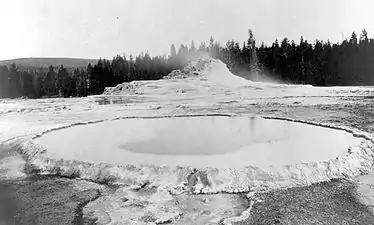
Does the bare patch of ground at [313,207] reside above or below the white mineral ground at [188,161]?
below

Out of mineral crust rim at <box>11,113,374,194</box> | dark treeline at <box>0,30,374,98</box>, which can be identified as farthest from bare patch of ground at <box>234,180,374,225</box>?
dark treeline at <box>0,30,374,98</box>

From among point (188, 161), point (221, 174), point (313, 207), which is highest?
point (188, 161)

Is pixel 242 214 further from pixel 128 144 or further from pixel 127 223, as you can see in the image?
pixel 128 144

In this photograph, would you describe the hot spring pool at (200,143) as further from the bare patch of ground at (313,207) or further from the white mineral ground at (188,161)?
the bare patch of ground at (313,207)

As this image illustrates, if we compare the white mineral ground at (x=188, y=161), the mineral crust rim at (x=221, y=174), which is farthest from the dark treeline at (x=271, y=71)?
the mineral crust rim at (x=221, y=174)

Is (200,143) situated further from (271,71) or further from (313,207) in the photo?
(271,71)

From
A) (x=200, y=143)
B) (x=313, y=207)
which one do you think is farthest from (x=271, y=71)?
(x=313, y=207)

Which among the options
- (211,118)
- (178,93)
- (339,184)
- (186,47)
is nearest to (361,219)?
(339,184)

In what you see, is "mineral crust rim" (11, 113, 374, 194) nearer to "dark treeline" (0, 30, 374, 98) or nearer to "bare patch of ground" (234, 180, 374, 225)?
"bare patch of ground" (234, 180, 374, 225)
